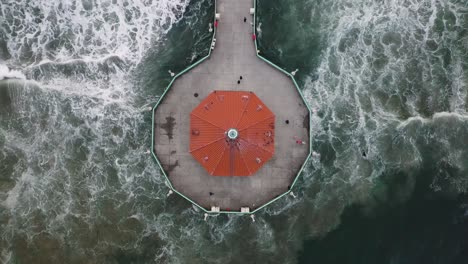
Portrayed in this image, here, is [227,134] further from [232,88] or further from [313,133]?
[313,133]

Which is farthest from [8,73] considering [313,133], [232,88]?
[313,133]

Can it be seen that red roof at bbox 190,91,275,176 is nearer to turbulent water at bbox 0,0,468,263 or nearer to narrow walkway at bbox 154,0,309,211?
narrow walkway at bbox 154,0,309,211

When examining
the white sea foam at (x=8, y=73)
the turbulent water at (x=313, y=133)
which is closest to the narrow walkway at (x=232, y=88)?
the turbulent water at (x=313, y=133)

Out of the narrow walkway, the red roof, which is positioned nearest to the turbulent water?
the narrow walkway

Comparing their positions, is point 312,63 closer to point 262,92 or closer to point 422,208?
point 262,92

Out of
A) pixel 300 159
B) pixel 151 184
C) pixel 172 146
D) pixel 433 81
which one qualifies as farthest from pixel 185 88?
pixel 433 81

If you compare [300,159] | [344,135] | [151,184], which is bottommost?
[151,184]
